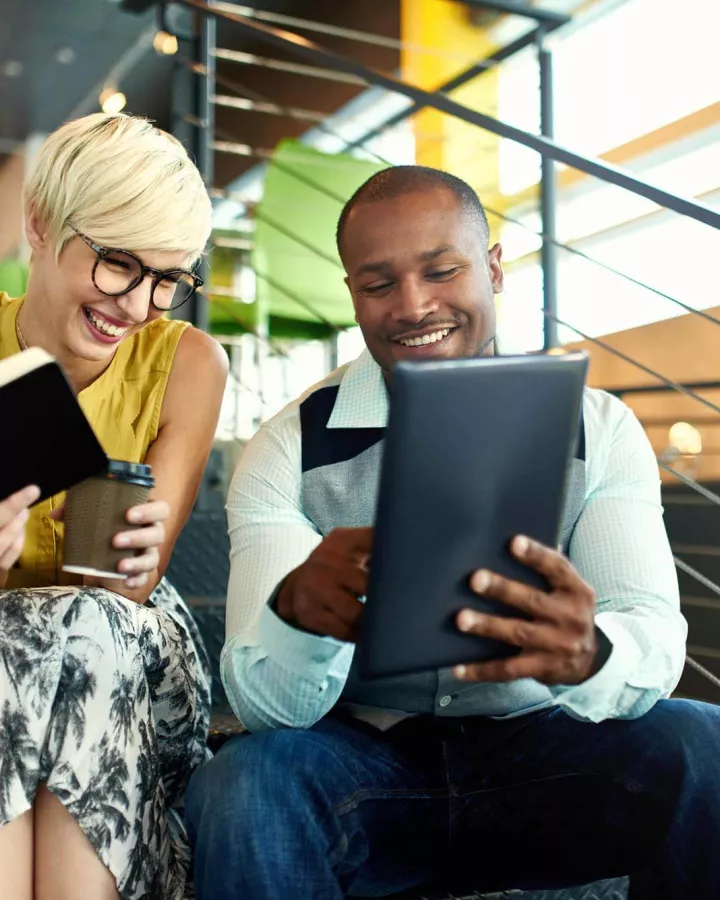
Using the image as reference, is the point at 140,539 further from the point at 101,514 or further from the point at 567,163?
the point at 567,163

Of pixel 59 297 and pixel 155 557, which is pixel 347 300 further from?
pixel 155 557

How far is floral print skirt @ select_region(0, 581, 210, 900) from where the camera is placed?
3.60 ft

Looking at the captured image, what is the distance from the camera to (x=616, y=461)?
130 cm

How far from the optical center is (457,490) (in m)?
0.88

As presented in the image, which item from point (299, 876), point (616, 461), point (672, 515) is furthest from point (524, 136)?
point (672, 515)

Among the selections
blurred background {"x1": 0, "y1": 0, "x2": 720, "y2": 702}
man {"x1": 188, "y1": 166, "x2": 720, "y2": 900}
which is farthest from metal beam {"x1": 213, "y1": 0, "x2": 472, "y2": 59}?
man {"x1": 188, "y1": 166, "x2": 720, "y2": 900}

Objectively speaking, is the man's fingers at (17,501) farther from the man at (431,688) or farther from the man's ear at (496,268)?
the man's ear at (496,268)

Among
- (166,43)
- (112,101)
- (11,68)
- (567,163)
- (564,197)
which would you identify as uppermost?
(11,68)

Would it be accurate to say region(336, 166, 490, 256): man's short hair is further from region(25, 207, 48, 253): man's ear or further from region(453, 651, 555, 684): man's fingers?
region(453, 651, 555, 684): man's fingers

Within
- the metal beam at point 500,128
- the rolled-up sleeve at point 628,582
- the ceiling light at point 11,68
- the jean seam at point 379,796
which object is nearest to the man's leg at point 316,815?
the jean seam at point 379,796

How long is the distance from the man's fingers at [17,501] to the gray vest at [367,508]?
0.35 metres

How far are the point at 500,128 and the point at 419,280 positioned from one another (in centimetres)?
60

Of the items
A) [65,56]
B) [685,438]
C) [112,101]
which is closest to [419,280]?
[685,438]

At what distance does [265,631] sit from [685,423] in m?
2.90
